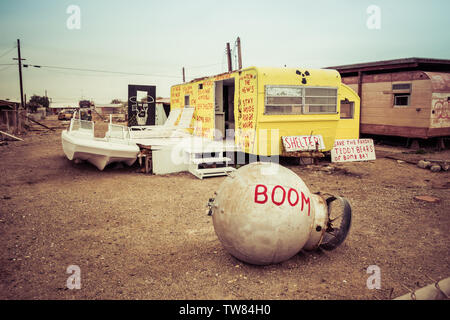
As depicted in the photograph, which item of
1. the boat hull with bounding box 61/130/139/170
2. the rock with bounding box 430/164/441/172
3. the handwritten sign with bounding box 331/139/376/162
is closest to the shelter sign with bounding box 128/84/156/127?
the boat hull with bounding box 61/130/139/170

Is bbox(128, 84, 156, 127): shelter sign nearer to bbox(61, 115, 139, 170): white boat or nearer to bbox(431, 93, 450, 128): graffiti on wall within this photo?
bbox(61, 115, 139, 170): white boat

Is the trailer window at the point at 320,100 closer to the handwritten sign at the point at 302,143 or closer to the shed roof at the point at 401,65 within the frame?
the handwritten sign at the point at 302,143

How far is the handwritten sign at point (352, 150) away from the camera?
35.3 feet

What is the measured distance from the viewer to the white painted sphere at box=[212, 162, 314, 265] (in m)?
3.29

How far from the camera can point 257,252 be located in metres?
3.38

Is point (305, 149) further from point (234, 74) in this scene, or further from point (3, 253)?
point (3, 253)

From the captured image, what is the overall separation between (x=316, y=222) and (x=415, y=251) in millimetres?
1521

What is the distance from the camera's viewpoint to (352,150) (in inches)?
433

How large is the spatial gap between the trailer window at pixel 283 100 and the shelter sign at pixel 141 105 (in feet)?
33.0

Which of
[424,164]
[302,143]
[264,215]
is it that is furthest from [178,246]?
[424,164]

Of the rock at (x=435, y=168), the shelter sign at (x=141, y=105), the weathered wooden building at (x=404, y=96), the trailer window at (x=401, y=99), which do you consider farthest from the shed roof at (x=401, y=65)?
the shelter sign at (x=141, y=105)

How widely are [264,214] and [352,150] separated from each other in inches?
346

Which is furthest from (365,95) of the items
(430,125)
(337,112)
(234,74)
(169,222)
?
(169,222)

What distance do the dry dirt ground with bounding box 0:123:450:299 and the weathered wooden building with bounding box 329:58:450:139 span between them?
5393 millimetres
